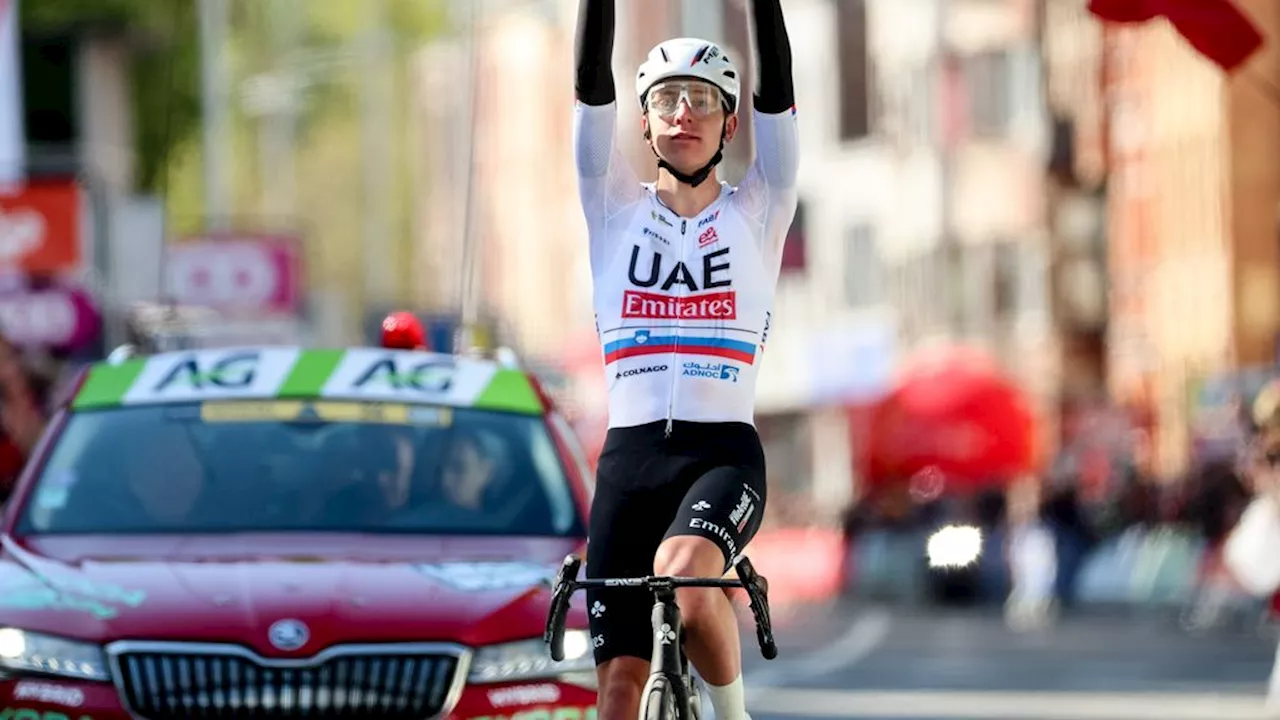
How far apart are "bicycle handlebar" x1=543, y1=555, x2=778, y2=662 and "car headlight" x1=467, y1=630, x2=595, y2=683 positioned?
3.99 ft

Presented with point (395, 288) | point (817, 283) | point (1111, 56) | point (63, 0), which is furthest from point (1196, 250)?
point (395, 288)

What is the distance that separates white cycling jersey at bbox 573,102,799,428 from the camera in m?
8.73

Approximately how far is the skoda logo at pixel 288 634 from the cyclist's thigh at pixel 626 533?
1.40 meters

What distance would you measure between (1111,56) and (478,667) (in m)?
60.4

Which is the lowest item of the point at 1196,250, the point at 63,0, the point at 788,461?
the point at 788,461

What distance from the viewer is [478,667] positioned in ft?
32.6

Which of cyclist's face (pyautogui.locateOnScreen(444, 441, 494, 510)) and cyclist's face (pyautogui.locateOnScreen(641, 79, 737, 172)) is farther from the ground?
cyclist's face (pyautogui.locateOnScreen(641, 79, 737, 172))

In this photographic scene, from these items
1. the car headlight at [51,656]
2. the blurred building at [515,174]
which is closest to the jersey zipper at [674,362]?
the car headlight at [51,656]

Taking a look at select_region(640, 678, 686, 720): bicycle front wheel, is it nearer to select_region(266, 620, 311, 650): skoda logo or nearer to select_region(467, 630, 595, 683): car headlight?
select_region(467, 630, 595, 683): car headlight

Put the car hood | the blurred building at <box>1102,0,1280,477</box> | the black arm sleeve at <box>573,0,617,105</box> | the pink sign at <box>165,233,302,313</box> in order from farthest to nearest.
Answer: the blurred building at <box>1102,0,1280,477</box> → the pink sign at <box>165,233,302,313</box> → the car hood → the black arm sleeve at <box>573,0,617,105</box>

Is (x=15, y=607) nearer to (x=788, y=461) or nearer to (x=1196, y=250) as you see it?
(x=1196, y=250)

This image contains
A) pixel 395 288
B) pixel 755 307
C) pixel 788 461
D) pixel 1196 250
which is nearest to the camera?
pixel 755 307

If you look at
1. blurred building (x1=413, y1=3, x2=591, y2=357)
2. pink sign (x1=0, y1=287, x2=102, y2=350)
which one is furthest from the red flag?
blurred building (x1=413, y1=3, x2=591, y2=357)

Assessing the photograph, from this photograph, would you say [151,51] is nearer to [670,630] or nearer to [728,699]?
[728,699]
